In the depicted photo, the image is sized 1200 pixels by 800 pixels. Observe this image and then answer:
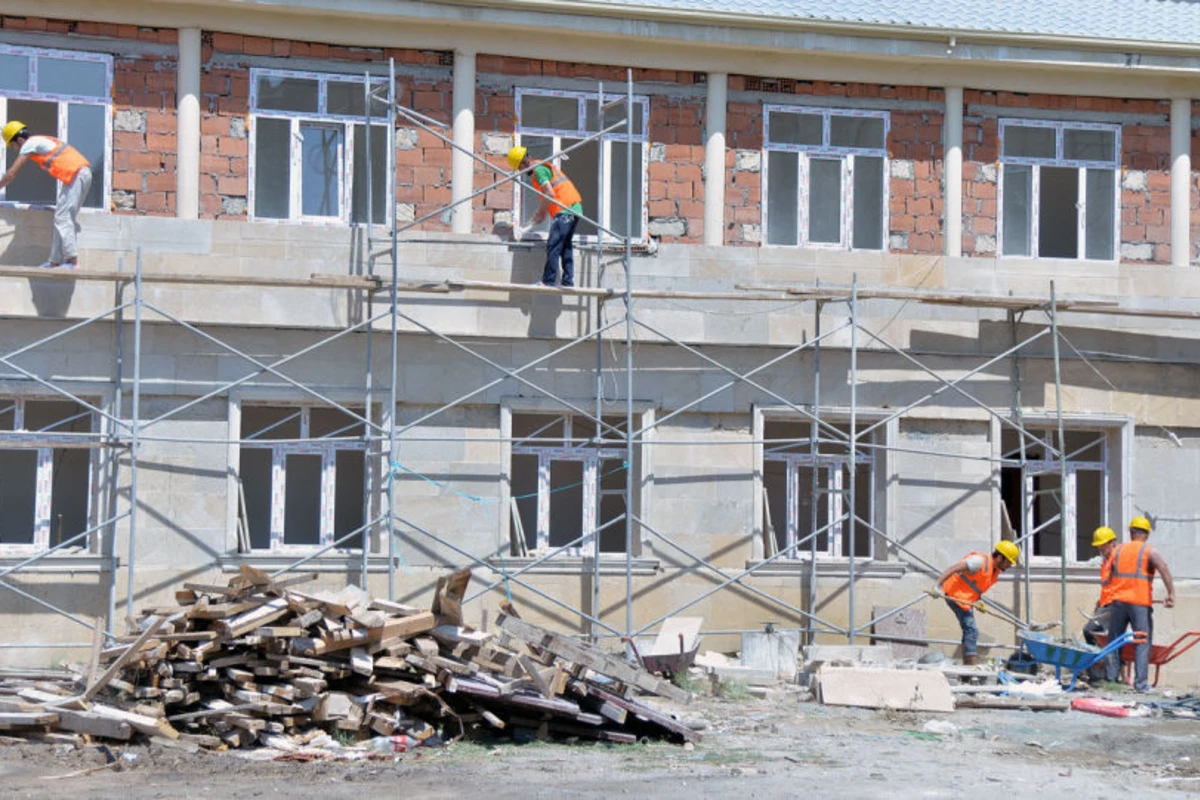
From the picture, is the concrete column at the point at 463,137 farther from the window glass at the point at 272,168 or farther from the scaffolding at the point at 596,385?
the window glass at the point at 272,168

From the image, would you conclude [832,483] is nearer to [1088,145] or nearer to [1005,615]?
[1005,615]

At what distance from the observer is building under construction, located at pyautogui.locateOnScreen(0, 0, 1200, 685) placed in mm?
17000

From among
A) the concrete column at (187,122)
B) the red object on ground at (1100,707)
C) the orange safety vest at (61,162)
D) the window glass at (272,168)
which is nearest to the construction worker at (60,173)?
the orange safety vest at (61,162)

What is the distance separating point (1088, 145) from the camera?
1909 cm

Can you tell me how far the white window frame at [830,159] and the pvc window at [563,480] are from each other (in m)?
2.76

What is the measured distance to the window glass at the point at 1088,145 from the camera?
19047 millimetres

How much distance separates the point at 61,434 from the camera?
1659 cm

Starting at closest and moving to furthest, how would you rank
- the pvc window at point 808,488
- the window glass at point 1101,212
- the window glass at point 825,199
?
the pvc window at point 808,488
the window glass at point 825,199
the window glass at point 1101,212

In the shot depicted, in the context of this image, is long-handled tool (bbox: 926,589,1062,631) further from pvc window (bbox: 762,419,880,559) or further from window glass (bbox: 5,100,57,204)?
window glass (bbox: 5,100,57,204)

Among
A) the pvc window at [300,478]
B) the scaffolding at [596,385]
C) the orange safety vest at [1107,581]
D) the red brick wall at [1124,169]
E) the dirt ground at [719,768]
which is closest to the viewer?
the dirt ground at [719,768]

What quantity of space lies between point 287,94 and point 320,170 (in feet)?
2.66

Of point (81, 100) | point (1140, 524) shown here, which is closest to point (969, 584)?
point (1140, 524)

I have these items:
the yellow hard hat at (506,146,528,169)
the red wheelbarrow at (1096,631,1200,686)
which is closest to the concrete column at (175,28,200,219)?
the yellow hard hat at (506,146,528,169)

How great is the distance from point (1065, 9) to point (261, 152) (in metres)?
8.97
